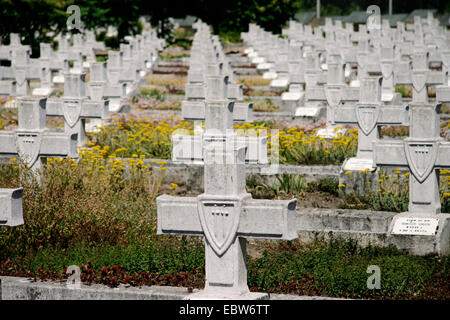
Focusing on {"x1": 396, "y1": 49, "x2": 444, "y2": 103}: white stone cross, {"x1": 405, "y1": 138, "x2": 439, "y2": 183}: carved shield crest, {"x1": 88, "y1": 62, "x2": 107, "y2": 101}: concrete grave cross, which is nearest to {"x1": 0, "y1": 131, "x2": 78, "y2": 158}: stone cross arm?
{"x1": 405, "y1": 138, "x2": 439, "y2": 183}: carved shield crest

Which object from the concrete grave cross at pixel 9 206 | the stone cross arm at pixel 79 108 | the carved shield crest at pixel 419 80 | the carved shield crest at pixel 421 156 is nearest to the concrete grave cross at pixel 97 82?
the stone cross arm at pixel 79 108

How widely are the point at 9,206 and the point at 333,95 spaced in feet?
30.2

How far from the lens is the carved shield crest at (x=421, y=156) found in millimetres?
9992

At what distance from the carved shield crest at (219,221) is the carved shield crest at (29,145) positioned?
4.26 metres

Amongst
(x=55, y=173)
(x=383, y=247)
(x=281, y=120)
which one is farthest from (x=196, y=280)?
(x=281, y=120)

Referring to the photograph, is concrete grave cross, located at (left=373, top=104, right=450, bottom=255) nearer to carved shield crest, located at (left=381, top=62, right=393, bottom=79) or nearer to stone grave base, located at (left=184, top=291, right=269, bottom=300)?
stone grave base, located at (left=184, top=291, right=269, bottom=300)

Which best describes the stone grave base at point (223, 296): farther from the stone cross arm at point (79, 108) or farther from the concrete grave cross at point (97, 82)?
the concrete grave cross at point (97, 82)

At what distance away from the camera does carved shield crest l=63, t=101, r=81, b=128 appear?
14.6m

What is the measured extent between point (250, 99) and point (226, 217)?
49.1ft

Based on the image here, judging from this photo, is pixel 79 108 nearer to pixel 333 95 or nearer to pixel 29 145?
pixel 29 145

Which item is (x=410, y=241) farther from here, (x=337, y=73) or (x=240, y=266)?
(x=337, y=73)

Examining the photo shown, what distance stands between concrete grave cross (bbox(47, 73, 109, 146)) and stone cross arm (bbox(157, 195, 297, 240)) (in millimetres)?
7271

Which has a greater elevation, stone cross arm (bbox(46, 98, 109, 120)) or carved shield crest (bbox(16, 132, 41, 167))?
stone cross arm (bbox(46, 98, 109, 120))

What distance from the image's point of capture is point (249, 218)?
717 centimetres
